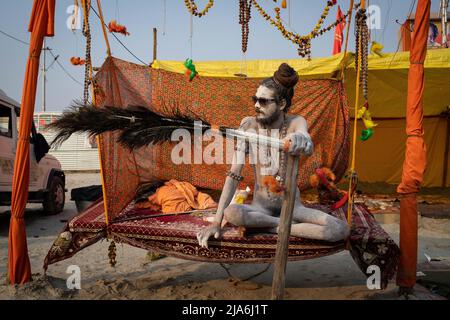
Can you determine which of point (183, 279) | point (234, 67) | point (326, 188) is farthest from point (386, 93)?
point (183, 279)

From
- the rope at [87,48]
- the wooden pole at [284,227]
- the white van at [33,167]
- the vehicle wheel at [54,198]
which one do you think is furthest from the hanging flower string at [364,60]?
the vehicle wheel at [54,198]

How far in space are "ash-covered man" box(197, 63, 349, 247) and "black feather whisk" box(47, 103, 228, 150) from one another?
0.84 meters

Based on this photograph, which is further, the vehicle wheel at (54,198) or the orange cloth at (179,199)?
the vehicle wheel at (54,198)

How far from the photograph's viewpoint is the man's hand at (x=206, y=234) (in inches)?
129

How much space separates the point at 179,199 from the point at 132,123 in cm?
228

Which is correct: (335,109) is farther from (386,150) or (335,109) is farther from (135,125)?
(386,150)

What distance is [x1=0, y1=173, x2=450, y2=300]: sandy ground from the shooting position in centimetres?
367

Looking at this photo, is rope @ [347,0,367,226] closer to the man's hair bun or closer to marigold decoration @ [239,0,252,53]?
the man's hair bun

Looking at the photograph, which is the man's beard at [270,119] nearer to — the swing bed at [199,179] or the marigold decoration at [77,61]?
the swing bed at [199,179]

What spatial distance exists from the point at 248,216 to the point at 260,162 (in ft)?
1.97

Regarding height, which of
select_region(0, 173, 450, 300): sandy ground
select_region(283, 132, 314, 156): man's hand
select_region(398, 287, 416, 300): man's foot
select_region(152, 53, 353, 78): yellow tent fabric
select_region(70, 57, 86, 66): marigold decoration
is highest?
select_region(152, 53, 353, 78): yellow tent fabric

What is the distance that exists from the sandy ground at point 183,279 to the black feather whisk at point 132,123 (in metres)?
1.79

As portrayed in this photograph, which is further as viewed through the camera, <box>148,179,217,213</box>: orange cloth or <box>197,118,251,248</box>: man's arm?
<box>148,179,217,213</box>: orange cloth

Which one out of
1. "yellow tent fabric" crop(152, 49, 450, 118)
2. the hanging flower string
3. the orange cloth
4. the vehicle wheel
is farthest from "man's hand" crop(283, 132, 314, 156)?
the vehicle wheel
